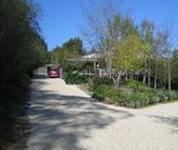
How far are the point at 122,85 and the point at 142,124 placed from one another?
22200 mm

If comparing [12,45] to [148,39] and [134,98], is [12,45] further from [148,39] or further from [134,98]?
[148,39]

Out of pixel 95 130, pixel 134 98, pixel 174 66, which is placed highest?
pixel 174 66

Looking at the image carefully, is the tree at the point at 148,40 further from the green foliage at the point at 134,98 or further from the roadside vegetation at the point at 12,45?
the roadside vegetation at the point at 12,45

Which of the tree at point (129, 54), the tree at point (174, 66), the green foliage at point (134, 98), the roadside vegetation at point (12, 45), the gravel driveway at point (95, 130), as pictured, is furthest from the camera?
the tree at point (174, 66)

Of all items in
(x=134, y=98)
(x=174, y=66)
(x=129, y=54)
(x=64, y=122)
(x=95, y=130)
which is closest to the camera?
(x=95, y=130)

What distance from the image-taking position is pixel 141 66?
1470 inches

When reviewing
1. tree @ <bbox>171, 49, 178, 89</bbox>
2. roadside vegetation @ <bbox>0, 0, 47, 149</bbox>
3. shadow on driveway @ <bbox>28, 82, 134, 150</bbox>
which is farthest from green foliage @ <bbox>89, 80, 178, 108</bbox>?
tree @ <bbox>171, 49, 178, 89</bbox>

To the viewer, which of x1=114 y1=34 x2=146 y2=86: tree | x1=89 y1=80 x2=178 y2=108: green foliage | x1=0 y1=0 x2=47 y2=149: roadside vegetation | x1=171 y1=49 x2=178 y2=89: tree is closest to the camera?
x1=0 y1=0 x2=47 y2=149: roadside vegetation

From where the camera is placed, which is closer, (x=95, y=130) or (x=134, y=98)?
(x=95, y=130)

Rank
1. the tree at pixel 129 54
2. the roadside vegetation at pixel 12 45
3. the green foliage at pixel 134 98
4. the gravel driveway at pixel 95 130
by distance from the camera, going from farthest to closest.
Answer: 1. the tree at pixel 129 54
2. the green foliage at pixel 134 98
3. the roadside vegetation at pixel 12 45
4. the gravel driveway at pixel 95 130

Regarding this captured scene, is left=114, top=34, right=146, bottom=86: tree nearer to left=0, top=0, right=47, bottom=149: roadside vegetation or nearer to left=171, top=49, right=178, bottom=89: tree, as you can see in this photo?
left=171, top=49, right=178, bottom=89: tree

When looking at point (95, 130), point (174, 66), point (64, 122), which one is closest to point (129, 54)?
point (174, 66)

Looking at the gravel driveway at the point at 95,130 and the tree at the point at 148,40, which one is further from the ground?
the tree at the point at 148,40

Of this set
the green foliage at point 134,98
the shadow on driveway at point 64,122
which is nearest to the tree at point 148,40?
the green foliage at point 134,98
